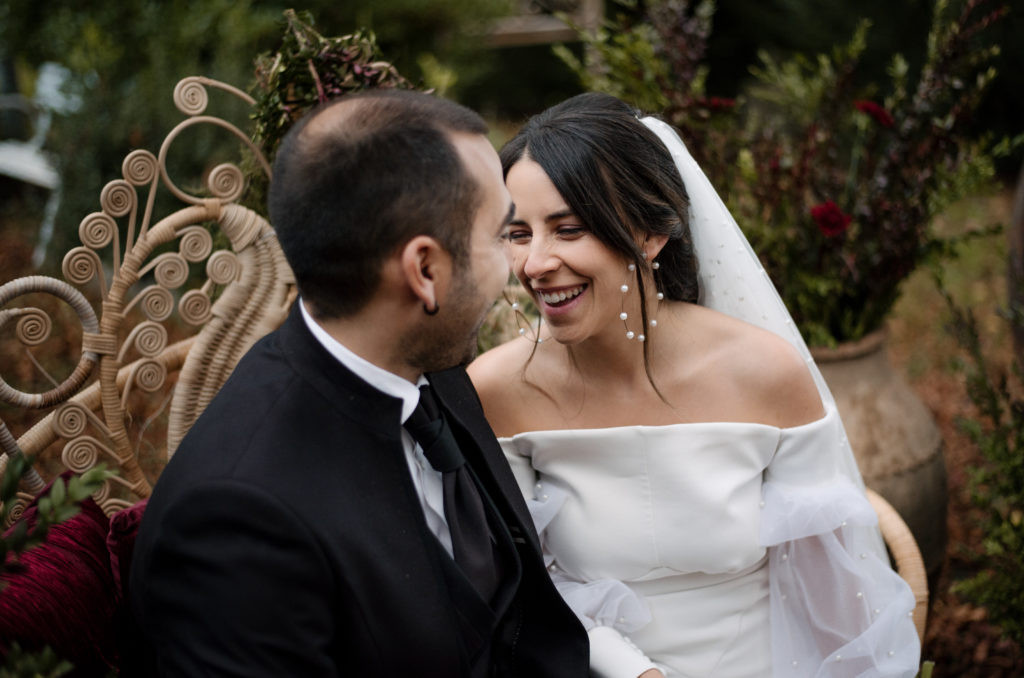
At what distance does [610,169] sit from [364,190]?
0.80 m

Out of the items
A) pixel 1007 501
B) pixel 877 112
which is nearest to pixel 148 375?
pixel 877 112

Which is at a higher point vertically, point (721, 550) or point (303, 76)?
point (303, 76)

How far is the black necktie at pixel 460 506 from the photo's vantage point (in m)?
1.67

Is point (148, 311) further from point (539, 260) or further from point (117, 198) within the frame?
point (539, 260)

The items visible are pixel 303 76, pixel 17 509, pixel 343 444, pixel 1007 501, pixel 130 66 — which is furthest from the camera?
pixel 130 66

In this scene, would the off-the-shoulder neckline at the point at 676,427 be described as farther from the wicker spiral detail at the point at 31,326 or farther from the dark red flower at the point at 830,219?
the wicker spiral detail at the point at 31,326

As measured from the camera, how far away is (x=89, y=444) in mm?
2037

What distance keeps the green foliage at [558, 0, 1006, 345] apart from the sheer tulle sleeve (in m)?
1.31

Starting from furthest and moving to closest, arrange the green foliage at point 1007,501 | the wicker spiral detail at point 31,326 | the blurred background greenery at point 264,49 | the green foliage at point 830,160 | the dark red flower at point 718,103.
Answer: the blurred background greenery at point 264,49 → the dark red flower at point 718,103 → the green foliage at point 830,160 → the green foliage at point 1007,501 → the wicker spiral detail at point 31,326

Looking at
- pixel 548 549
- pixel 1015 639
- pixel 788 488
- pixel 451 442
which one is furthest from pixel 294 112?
pixel 1015 639

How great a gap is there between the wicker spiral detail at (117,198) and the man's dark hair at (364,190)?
790 mm

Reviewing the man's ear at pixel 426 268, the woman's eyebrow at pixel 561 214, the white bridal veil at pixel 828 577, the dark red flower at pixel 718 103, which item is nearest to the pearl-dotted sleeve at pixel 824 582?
the white bridal veil at pixel 828 577

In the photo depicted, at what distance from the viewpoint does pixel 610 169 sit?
205cm

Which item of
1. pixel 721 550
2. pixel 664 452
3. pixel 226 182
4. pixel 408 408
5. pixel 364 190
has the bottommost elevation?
pixel 721 550
